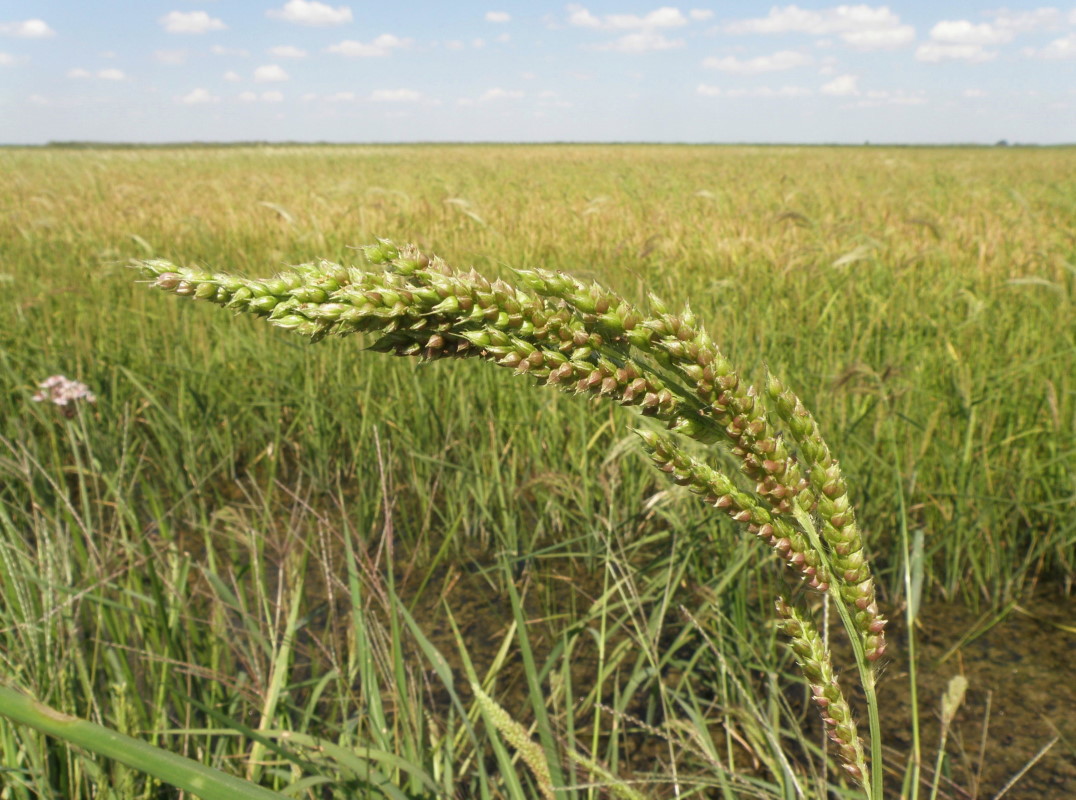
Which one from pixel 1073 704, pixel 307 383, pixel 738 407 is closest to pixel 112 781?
pixel 738 407

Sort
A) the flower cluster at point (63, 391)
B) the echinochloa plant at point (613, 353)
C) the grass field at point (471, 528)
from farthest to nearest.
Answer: the flower cluster at point (63, 391) → the grass field at point (471, 528) → the echinochloa plant at point (613, 353)

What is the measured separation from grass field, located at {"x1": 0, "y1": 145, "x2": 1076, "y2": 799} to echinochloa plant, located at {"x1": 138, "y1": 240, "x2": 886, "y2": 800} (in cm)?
52

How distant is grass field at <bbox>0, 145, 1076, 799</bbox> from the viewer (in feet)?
4.97

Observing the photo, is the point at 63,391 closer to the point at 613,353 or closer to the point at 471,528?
the point at 471,528

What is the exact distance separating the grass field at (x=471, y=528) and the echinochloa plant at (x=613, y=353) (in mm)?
524

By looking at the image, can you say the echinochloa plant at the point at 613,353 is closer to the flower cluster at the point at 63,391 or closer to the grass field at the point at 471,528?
the grass field at the point at 471,528

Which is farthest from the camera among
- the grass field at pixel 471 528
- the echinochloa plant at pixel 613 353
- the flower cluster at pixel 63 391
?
the flower cluster at pixel 63 391

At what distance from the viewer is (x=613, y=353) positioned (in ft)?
1.93

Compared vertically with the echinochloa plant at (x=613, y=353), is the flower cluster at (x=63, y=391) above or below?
below

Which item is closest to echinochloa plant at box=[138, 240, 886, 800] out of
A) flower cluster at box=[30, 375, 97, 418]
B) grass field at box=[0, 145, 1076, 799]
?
grass field at box=[0, 145, 1076, 799]

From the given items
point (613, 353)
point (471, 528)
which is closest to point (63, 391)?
point (471, 528)

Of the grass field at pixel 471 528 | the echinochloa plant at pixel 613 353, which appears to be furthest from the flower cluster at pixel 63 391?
the echinochloa plant at pixel 613 353

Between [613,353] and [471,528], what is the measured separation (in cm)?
243

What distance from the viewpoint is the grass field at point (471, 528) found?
151 centimetres
